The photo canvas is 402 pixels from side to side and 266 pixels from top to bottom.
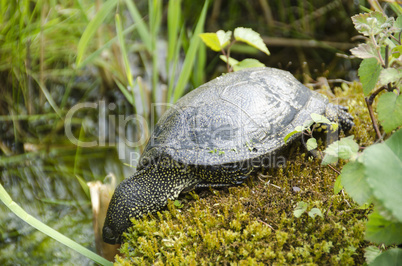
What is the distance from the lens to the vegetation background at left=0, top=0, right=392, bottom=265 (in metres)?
2.49

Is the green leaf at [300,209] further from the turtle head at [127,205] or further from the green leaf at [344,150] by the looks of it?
the turtle head at [127,205]

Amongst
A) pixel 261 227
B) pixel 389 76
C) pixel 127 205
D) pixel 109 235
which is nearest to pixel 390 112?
pixel 389 76

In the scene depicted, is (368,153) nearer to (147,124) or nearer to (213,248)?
(213,248)

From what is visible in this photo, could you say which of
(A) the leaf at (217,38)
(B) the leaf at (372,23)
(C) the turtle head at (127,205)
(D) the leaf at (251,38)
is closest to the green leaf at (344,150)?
(B) the leaf at (372,23)

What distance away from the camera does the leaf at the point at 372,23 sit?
1.42 metres

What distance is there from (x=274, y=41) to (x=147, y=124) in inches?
78.5

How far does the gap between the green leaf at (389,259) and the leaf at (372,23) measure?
88cm

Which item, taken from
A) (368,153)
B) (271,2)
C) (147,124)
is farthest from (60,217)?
(271,2)

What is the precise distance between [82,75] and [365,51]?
3.01 m

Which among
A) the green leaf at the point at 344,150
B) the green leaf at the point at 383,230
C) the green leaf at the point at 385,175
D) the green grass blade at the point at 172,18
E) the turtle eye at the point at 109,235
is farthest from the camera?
the green grass blade at the point at 172,18

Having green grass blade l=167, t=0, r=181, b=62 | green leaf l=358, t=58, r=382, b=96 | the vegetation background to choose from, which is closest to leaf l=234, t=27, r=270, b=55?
the vegetation background

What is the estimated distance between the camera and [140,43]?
402 centimetres

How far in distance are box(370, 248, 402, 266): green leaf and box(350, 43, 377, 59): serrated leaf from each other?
31.2 inches

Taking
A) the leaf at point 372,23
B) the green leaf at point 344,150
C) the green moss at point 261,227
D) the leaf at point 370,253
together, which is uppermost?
the leaf at point 372,23
